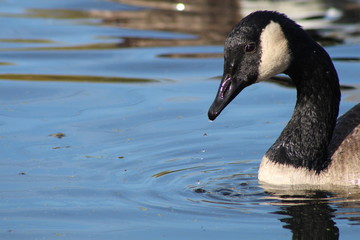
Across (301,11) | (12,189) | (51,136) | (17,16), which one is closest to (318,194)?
(12,189)

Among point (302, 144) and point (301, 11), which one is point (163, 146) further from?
point (301, 11)

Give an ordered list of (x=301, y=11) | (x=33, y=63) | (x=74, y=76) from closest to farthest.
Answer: (x=74, y=76) < (x=33, y=63) < (x=301, y=11)

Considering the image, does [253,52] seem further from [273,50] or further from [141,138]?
[141,138]

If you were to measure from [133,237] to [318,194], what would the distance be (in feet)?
7.18

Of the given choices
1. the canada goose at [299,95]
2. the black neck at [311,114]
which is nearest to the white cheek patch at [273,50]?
the canada goose at [299,95]

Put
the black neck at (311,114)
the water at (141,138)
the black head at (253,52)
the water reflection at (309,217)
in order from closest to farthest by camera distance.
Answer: the water reflection at (309,217) → the water at (141,138) → the black head at (253,52) → the black neck at (311,114)

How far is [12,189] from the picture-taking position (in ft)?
29.9

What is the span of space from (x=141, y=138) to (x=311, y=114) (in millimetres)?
2530

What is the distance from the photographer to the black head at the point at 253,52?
8.81 meters

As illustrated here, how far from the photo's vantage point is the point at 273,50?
895 centimetres

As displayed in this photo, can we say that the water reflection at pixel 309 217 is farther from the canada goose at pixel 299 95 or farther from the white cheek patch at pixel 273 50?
the white cheek patch at pixel 273 50

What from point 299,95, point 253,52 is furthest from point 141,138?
point 253,52

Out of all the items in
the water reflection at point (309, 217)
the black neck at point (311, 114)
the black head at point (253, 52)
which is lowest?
the water reflection at point (309, 217)

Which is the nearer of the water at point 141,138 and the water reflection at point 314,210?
the water reflection at point 314,210
